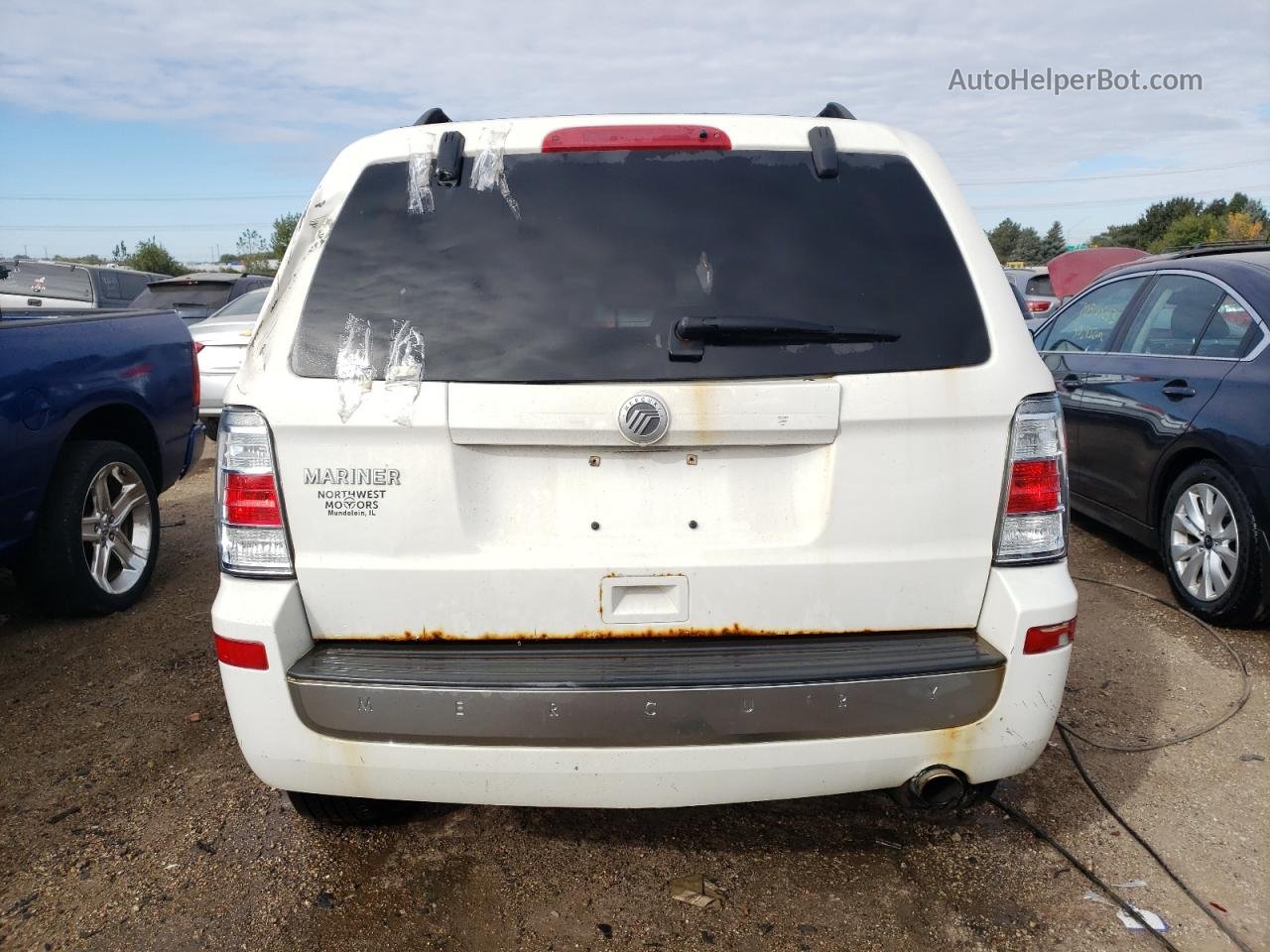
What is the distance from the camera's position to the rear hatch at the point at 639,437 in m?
2.14

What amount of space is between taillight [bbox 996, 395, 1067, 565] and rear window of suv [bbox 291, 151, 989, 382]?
0.21 m

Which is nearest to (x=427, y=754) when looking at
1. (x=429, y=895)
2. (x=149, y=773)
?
(x=429, y=895)

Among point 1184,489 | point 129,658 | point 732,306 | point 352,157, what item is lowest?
point 129,658

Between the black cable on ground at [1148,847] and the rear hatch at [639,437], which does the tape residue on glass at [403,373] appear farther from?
the black cable on ground at [1148,847]

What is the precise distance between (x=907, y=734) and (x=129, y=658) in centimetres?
361

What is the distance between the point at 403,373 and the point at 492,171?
1.84 feet

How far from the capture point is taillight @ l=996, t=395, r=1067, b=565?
2.21 meters

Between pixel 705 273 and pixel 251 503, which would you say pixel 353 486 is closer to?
pixel 251 503

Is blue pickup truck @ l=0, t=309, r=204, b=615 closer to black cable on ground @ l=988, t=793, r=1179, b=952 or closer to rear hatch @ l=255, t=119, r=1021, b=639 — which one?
rear hatch @ l=255, t=119, r=1021, b=639

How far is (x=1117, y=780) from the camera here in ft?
10.4

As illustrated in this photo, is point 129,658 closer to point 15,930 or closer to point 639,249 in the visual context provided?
point 15,930

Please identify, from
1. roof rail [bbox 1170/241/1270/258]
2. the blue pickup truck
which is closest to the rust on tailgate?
the blue pickup truck

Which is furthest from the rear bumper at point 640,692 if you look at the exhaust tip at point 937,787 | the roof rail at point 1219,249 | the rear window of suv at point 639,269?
the roof rail at point 1219,249

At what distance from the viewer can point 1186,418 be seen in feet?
14.9
